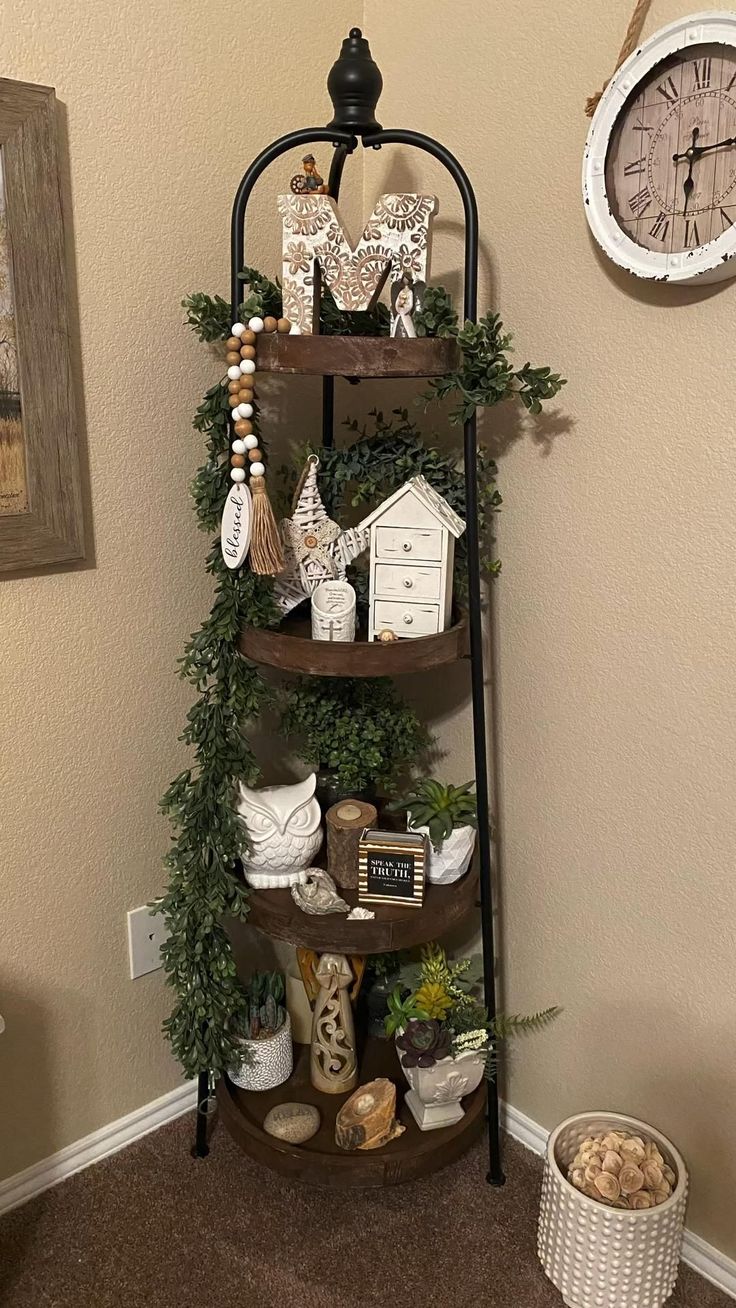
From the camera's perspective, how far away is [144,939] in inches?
61.1

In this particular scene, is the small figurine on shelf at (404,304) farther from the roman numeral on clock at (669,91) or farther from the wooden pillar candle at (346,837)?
the wooden pillar candle at (346,837)

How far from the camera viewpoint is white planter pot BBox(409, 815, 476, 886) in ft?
4.60

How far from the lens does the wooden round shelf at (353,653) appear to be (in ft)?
4.06

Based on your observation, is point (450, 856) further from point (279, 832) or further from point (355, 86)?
point (355, 86)

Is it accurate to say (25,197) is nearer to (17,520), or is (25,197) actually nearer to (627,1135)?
(17,520)

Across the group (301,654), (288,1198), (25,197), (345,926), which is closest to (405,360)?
(301,654)

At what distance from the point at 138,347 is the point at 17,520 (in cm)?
30

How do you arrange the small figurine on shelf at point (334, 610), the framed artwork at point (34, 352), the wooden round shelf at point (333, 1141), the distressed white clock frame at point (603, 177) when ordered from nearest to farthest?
1. the distressed white clock frame at point (603, 177)
2. the framed artwork at point (34, 352)
3. the small figurine on shelf at point (334, 610)
4. the wooden round shelf at point (333, 1141)

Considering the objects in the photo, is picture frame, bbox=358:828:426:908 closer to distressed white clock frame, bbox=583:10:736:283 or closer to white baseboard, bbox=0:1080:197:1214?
white baseboard, bbox=0:1080:197:1214

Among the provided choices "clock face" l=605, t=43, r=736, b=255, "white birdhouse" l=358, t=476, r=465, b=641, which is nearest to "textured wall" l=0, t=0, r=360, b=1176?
"white birdhouse" l=358, t=476, r=465, b=641

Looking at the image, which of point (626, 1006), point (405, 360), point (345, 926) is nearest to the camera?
point (405, 360)

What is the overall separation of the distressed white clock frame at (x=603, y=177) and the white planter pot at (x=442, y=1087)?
1066mm

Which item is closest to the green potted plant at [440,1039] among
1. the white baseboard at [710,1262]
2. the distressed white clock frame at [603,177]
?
the white baseboard at [710,1262]

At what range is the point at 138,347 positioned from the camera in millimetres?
1356
